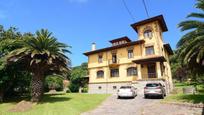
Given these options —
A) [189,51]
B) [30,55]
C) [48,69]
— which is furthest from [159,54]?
[30,55]

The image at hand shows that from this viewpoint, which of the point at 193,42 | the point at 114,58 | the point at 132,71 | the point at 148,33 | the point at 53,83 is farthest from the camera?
the point at 53,83

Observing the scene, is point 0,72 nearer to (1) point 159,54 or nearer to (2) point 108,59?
(2) point 108,59

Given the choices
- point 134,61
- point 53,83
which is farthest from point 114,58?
point 53,83

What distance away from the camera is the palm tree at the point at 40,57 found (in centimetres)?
2103

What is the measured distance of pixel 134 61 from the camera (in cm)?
3164

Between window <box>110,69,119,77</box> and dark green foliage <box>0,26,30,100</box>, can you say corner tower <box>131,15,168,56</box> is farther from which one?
dark green foliage <box>0,26,30,100</box>

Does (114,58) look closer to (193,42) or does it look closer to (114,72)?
(114,72)

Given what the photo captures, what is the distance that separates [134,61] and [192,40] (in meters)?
14.8

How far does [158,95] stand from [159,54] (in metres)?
10.7

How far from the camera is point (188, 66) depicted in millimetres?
19281

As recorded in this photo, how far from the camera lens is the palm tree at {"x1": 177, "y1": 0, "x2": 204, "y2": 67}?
54.1 feet

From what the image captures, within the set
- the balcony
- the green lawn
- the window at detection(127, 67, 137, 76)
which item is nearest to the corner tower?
the window at detection(127, 67, 137, 76)

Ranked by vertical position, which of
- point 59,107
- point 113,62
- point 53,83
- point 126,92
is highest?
point 113,62

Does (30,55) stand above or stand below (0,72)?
above
